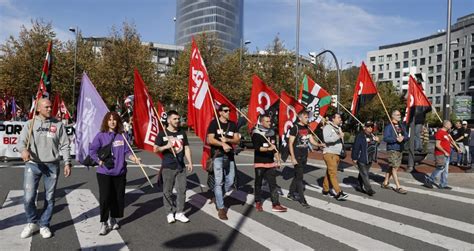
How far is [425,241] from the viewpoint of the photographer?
213 inches

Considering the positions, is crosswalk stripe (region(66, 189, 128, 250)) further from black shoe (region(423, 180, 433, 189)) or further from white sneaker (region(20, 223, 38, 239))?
black shoe (region(423, 180, 433, 189))

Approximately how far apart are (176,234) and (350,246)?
90.2 inches

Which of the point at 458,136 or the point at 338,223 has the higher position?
the point at 458,136

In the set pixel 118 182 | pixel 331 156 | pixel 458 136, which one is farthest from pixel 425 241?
pixel 458 136

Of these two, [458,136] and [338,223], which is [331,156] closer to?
[338,223]

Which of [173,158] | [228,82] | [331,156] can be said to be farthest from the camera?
[228,82]

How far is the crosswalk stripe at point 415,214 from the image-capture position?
6223 mm

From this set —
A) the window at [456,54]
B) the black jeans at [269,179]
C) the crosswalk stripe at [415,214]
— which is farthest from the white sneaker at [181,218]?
the window at [456,54]

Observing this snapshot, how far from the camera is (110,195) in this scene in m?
5.46

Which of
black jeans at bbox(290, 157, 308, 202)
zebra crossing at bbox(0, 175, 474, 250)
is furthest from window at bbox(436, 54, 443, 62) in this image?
black jeans at bbox(290, 157, 308, 202)

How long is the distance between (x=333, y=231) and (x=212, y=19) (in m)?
127

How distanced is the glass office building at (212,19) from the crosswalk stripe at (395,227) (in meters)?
118

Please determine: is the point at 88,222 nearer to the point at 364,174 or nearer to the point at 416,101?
the point at 364,174

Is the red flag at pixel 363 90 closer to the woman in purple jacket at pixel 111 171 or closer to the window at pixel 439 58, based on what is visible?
the woman in purple jacket at pixel 111 171
